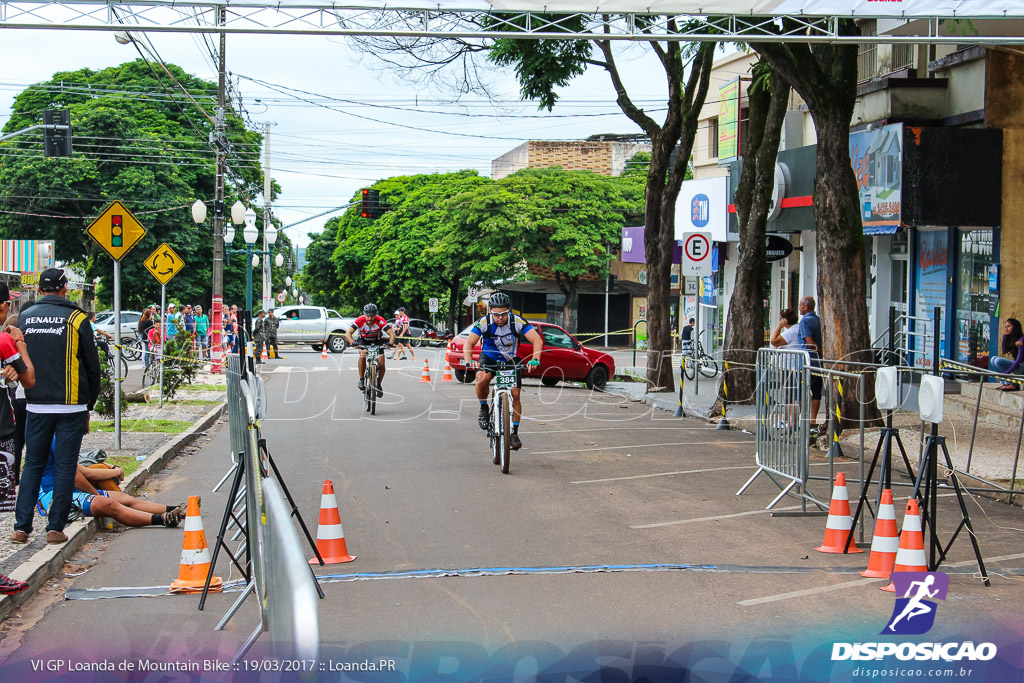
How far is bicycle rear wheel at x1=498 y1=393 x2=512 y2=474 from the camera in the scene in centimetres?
1161

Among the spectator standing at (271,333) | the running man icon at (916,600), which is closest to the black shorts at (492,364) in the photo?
the running man icon at (916,600)

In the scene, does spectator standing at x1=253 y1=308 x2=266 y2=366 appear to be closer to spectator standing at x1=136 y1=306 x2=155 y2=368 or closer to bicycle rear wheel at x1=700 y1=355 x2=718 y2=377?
spectator standing at x1=136 y1=306 x2=155 y2=368

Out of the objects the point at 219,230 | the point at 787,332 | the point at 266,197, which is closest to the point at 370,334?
the point at 787,332

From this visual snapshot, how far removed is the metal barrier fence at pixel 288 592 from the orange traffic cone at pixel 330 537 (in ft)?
12.8

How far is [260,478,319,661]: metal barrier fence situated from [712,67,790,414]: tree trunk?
15.3 meters

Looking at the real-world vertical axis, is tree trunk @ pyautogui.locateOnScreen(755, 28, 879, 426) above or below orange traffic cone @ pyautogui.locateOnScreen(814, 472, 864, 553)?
above

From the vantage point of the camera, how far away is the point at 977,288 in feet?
59.6

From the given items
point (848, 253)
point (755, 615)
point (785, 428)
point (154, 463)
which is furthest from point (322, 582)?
point (848, 253)

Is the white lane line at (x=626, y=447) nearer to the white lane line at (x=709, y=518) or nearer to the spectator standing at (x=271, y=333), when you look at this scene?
the white lane line at (x=709, y=518)

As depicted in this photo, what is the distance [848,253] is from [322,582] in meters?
9.43

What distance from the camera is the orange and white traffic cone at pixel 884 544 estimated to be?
7168mm

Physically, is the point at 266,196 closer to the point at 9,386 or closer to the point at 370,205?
the point at 370,205

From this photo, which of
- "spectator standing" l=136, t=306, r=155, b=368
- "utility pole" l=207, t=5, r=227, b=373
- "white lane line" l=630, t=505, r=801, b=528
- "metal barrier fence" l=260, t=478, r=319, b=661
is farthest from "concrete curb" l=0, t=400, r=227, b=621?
"spectator standing" l=136, t=306, r=155, b=368

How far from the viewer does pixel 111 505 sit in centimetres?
876
